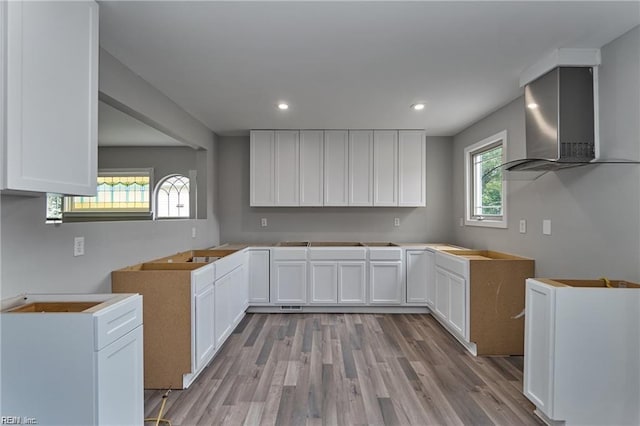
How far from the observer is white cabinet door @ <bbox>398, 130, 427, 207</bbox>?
421cm

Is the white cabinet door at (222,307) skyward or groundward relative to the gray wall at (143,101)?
groundward

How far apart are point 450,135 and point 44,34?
444cm

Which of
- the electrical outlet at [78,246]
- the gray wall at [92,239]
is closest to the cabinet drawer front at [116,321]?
the gray wall at [92,239]

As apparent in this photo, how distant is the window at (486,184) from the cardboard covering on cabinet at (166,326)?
9.80ft

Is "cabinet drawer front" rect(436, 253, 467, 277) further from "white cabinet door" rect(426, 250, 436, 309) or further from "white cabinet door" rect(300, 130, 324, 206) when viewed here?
"white cabinet door" rect(300, 130, 324, 206)

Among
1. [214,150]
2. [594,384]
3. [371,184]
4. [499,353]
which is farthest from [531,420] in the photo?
[214,150]

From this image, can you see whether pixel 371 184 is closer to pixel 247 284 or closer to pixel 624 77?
pixel 247 284

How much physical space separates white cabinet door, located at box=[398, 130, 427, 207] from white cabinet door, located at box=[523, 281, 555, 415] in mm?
2268

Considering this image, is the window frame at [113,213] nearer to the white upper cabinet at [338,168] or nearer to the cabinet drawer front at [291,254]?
the white upper cabinet at [338,168]

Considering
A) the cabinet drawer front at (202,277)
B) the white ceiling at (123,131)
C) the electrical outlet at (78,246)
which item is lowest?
the cabinet drawer front at (202,277)

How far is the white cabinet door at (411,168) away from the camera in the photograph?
4.21m

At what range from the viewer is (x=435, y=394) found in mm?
2240

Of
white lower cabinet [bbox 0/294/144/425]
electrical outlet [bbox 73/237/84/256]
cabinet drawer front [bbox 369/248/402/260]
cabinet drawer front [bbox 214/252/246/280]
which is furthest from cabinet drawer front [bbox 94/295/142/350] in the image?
cabinet drawer front [bbox 369/248/402/260]

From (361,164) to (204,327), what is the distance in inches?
109
